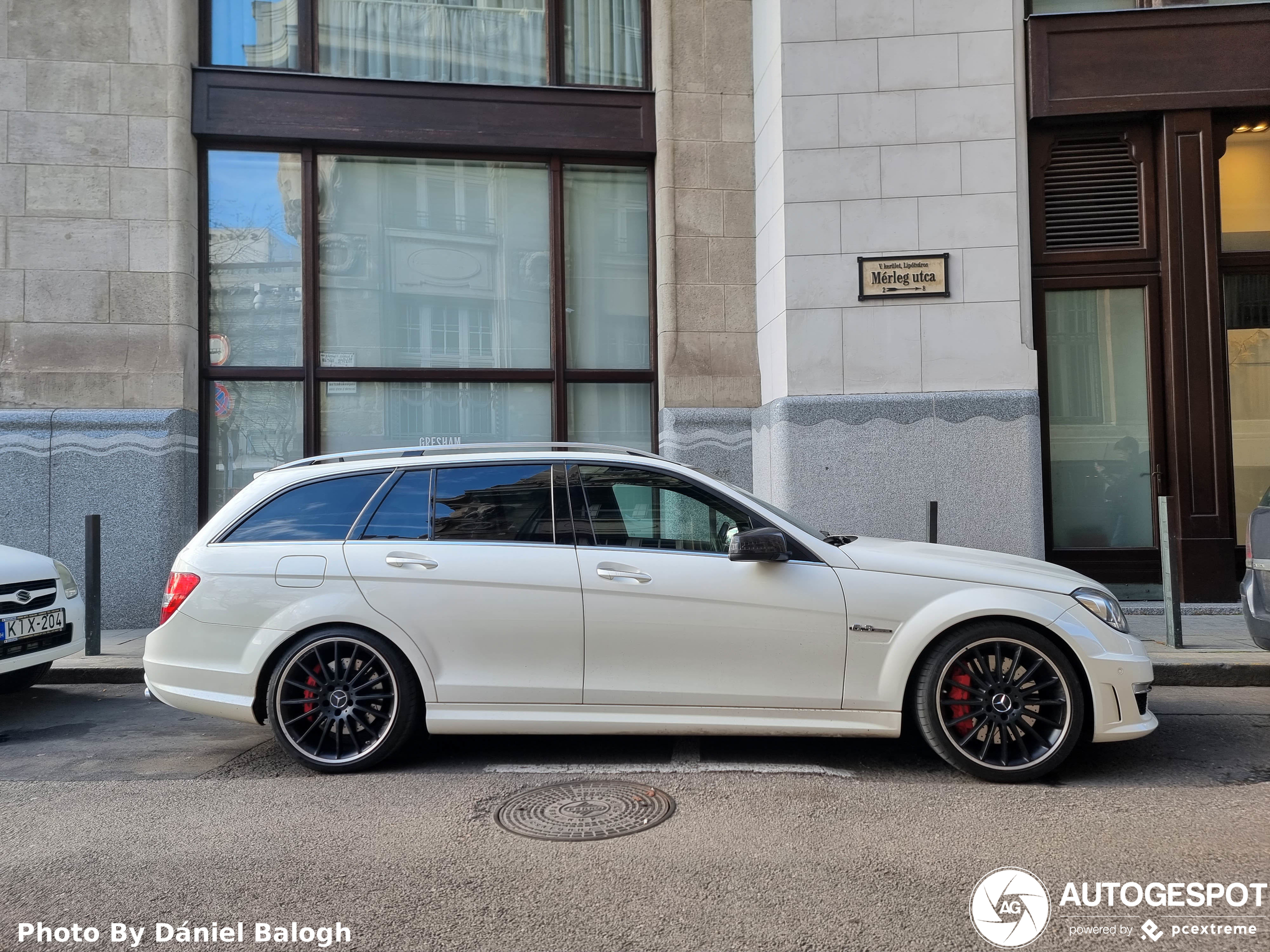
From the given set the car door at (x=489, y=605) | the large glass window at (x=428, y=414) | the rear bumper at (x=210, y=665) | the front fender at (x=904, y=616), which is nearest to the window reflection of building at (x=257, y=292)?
the large glass window at (x=428, y=414)

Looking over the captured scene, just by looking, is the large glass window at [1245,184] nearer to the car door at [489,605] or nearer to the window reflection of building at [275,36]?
the car door at [489,605]

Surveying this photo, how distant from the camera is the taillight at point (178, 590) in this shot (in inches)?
191

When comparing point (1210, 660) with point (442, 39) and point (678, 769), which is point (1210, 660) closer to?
point (678, 769)

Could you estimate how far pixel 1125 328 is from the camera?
31.7ft

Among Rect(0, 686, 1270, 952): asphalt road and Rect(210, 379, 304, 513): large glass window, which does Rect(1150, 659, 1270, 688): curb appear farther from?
Rect(210, 379, 304, 513): large glass window

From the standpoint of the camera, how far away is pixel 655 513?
15.8 ft

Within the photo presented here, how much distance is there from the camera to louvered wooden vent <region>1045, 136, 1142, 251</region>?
9.59 m

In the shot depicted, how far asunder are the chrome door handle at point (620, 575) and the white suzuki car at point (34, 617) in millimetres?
4008

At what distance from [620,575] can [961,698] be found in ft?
5.55

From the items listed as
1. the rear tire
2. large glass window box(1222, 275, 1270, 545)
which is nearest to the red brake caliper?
the rear tire

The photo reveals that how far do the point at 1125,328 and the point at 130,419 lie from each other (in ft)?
32.5

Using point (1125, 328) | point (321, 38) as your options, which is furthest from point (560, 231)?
point (1125, 328)

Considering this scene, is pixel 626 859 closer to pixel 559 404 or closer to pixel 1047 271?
pixel 559 404

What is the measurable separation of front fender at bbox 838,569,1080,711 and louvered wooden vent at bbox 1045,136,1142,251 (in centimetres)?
639
